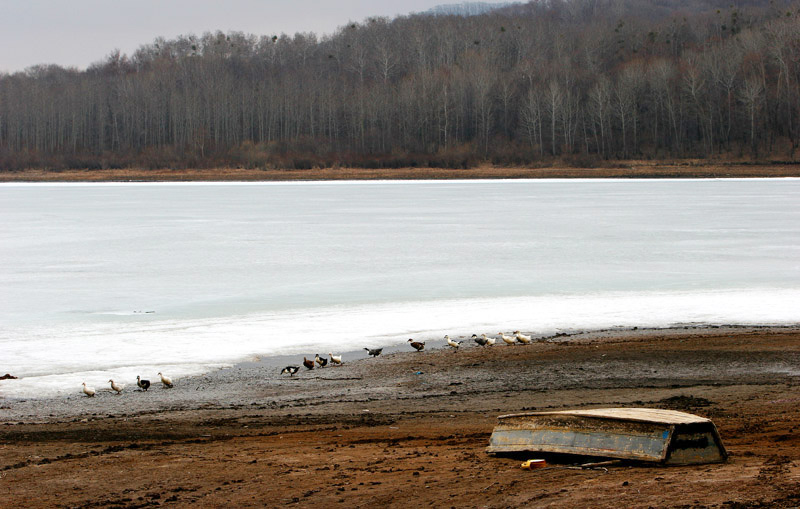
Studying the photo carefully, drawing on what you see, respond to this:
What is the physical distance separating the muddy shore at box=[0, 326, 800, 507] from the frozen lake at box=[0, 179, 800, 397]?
131cm

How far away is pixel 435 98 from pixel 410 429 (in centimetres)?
10194

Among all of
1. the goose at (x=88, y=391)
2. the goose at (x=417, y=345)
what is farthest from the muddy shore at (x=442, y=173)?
the goose at (x=88, y=391)

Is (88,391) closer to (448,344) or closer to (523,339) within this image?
(448,344)

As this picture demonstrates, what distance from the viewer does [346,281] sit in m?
19.0

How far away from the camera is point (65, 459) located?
7363 millimetres

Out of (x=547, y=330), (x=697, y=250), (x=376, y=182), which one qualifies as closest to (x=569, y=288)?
(x=547, y=330)

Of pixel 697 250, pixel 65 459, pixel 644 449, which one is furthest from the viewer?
pixel 697 250

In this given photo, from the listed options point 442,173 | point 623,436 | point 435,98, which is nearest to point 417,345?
point 623,436

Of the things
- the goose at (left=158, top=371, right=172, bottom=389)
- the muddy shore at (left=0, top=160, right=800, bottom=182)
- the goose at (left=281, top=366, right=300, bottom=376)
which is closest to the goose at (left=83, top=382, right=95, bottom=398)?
the goose at (left=158, top=371, right=172, bottom=389)

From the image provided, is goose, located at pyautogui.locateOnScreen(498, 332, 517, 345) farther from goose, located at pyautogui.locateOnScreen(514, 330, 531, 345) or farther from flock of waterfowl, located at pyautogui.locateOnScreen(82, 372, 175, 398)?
flock of waterfowl, located at pyautogui.locateOnScreen(82, 372, 175, 398)

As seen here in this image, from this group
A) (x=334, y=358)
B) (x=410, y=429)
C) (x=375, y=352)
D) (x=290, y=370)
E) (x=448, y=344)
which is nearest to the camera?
(x=410, y=429)

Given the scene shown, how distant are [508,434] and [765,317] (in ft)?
30.7

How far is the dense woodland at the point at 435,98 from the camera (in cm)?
9575

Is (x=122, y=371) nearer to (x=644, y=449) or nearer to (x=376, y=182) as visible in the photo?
(x=644, y=449)
